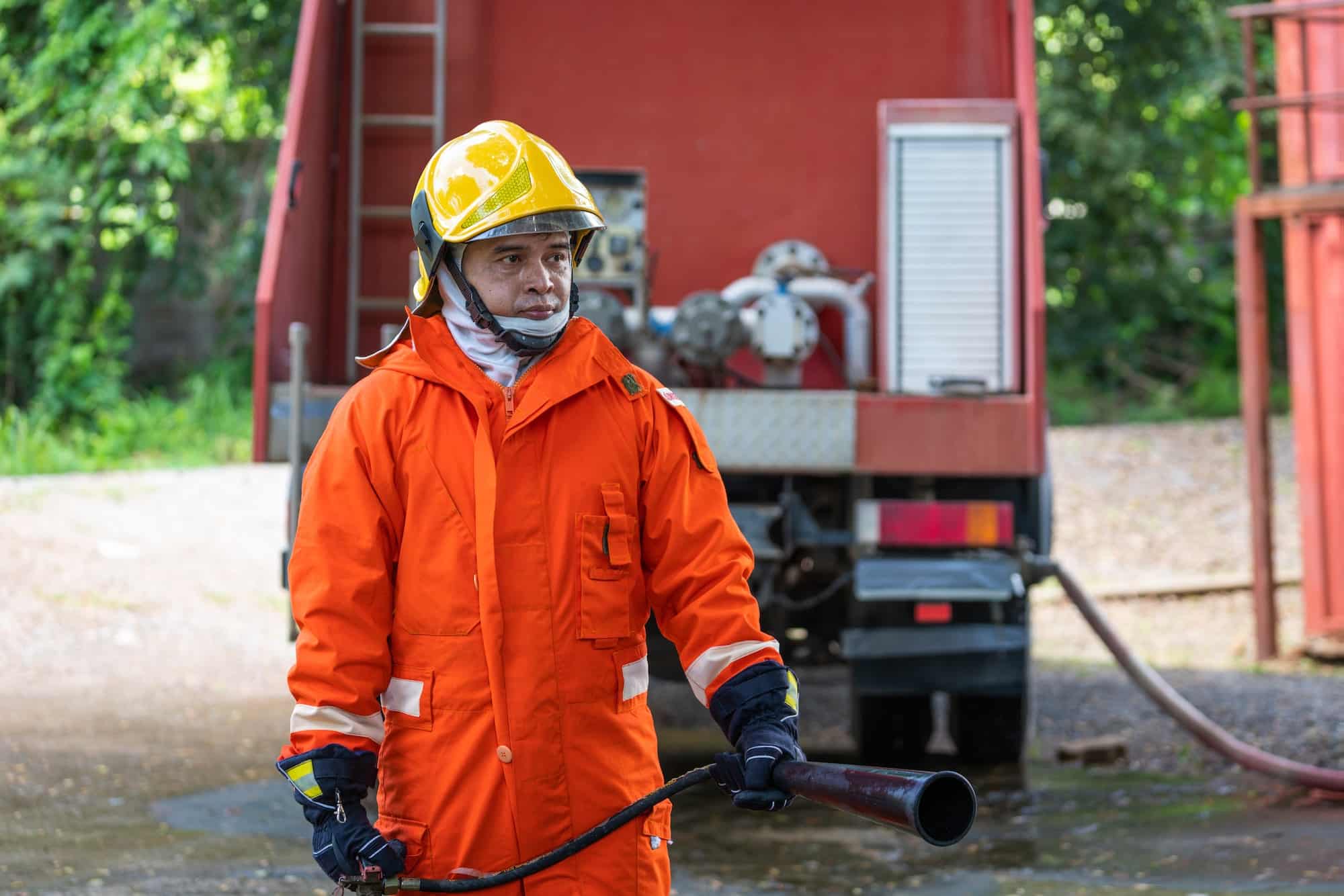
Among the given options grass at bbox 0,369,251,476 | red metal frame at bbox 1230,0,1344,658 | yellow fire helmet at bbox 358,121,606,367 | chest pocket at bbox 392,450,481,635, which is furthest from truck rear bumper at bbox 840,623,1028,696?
grass at bbox 0,369,251,476

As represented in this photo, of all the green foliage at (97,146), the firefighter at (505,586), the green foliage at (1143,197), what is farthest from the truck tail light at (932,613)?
the green foliage at (1143,197)

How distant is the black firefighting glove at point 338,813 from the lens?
234cm

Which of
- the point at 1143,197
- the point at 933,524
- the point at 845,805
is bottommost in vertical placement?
the point at 845,805

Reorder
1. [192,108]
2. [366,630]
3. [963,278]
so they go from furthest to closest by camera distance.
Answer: [192,108] < [963,278] < [366,630]

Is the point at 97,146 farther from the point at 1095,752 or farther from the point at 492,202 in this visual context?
the point at 492,202

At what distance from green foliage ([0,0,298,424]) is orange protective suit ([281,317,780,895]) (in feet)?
34.2

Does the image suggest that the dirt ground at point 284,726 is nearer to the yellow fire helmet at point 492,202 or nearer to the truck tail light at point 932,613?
the truck tail light at point 932,613

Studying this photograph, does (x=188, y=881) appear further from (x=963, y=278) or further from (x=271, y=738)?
(x=963, y=278)

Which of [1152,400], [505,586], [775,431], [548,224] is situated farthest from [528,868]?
[1152,400]

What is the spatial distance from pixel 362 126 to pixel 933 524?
8.20 feet

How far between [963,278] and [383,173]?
2.11 meters

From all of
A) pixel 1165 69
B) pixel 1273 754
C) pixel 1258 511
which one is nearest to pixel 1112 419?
pixel 1165 69

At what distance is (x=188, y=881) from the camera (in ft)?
14.4

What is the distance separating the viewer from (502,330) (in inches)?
100.0
